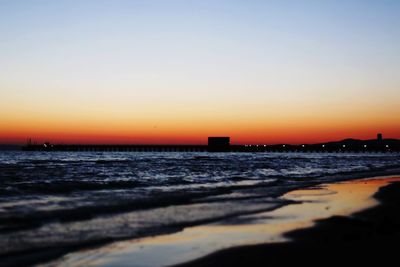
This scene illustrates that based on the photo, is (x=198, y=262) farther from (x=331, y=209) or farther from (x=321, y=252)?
(x=331, y=209)

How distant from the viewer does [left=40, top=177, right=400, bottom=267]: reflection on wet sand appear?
6320 mm

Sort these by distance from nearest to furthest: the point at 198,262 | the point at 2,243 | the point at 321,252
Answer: the point at 198,262
the point at 321,252
the point at 2,243

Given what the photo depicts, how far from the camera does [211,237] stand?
8055 mm

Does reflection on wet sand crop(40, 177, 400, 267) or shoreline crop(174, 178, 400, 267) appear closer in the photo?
shoreline crop(174, 178, 400, 267)

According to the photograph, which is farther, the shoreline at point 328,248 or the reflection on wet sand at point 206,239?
the reflection on wet sand at point 206,239

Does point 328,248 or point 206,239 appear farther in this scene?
point 206,239

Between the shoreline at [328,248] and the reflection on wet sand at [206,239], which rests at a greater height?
the shoreline at [328,248]

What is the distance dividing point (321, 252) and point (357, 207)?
633 centimetres

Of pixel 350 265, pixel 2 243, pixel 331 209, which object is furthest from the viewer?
pixel 331 209

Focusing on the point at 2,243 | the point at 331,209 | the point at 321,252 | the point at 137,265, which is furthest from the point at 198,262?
the point at 331,209

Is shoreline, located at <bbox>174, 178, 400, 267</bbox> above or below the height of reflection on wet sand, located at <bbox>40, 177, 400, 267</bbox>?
above

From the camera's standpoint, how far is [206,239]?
25.8ft

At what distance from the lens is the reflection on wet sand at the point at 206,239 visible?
632 centimetres

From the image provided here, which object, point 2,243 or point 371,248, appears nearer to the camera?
point 371,248
